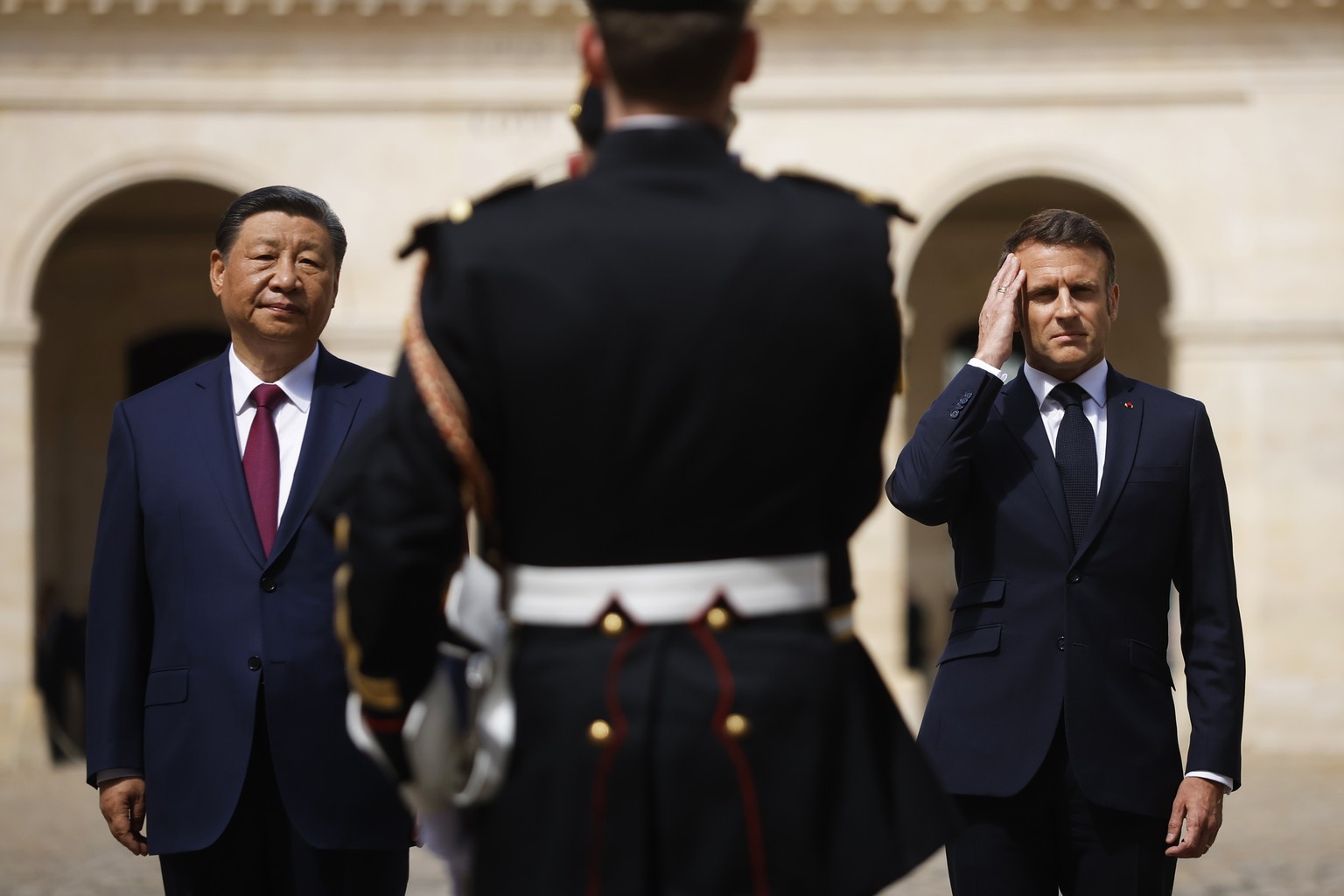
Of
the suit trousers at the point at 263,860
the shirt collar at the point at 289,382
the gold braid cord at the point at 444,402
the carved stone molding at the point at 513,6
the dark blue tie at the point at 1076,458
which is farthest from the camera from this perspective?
the carved stone molding at the point at 513,6

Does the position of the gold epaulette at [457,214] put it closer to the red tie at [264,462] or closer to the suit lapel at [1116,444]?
the red tie at [264,462]

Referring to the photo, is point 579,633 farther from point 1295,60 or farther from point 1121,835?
point 1295,60

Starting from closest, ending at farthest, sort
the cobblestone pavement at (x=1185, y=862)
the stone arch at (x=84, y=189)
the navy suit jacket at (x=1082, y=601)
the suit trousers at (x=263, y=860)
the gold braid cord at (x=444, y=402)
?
the gold braid cord at (x=444, y=402), the suit trousers at (x=263, y=860), the navy suit jacket at (x=1082, y=601), the cobblestone pavement at (x=1185, y=862), the stone arch at (x=84, y=189)

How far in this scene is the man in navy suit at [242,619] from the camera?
3.45 metres

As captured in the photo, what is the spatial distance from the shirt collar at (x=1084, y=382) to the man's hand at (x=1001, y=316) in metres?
0.13

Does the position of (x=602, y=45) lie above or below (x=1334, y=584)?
above

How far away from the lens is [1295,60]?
1345 cm

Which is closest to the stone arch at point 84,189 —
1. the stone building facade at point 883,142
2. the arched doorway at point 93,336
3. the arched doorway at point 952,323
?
the stone building facade at point 883,142

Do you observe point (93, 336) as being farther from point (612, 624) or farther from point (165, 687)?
point (612, 624)

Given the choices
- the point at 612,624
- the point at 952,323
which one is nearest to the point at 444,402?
the point at 612,624

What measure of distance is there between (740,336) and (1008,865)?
1627 millimetres

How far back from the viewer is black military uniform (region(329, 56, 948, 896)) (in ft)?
7.47

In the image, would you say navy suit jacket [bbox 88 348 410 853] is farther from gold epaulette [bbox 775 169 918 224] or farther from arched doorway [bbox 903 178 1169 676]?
arched doorway [bbox 903 178 1169 676]

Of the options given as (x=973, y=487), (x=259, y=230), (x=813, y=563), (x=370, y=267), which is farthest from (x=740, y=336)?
(x=370, y=267)
